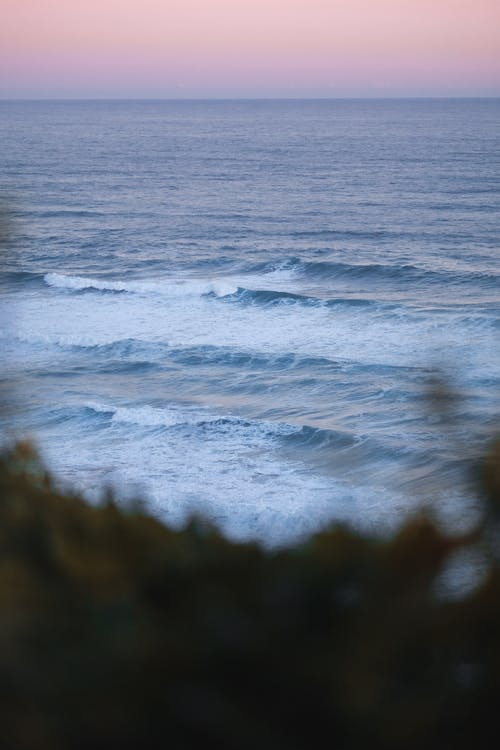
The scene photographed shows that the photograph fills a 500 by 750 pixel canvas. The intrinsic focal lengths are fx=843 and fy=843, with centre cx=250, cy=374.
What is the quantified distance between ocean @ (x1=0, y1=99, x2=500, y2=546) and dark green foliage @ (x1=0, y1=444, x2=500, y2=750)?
1.32ft

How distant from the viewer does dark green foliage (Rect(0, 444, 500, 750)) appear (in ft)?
7.45

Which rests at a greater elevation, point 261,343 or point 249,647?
point 249,647

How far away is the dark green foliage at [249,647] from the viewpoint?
2270mm

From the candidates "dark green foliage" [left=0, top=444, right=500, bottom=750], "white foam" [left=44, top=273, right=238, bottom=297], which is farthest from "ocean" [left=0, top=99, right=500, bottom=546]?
"dark green foliage" [left=0, top=444, right=500, bottom=750]

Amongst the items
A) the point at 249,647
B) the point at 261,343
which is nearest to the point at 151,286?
the point at 261,343

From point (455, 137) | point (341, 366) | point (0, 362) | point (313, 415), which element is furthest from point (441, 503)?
point (455, 137)

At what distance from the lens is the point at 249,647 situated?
235 cm

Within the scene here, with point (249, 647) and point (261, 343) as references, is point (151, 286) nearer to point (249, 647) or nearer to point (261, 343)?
point (261, 343)

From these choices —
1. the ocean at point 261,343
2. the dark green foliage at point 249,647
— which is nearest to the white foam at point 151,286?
the ocean at point 261,343

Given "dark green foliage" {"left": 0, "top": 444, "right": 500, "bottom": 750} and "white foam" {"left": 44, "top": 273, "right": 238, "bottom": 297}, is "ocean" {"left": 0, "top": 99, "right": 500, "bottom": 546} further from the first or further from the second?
"dark green foliage" {"left": 0, "top": 444, "right": 500, "bottom": 750}

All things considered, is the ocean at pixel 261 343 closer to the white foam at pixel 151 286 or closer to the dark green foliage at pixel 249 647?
the white foam at pixel 151 286

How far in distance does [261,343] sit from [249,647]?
21747 millimetres

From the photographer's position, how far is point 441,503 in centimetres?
1332

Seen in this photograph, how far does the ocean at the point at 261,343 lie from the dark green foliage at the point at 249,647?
402mm
